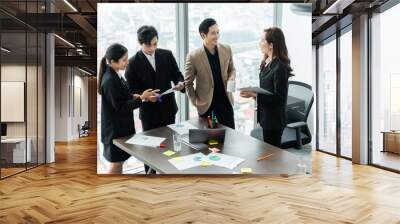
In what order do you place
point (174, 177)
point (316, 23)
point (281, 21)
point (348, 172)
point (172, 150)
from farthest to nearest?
point (316, 23), point (348, 172), point (174, 177), point (281, 21), point (172, 150)

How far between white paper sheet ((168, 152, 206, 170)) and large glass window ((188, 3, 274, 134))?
0.52 m

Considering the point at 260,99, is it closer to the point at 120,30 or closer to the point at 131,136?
the point at 131,136

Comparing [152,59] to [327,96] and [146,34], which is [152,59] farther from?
[327,96]

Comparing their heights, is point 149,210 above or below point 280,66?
below

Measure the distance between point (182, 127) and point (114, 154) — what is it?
961 millimetres

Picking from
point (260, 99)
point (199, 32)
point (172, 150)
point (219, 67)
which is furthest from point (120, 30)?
point (260, 99)

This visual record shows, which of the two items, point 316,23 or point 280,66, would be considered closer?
point 280,66

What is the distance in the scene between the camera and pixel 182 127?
14.9ft

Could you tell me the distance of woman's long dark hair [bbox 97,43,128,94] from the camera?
457 cm

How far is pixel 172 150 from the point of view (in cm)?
438

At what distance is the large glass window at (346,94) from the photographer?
7.26 metres

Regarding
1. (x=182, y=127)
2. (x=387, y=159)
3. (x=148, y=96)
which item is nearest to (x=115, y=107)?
(x=148, y=96)

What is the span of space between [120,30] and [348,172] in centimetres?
419

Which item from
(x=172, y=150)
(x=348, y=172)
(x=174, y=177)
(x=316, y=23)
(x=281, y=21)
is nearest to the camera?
(x=172, y=150)
